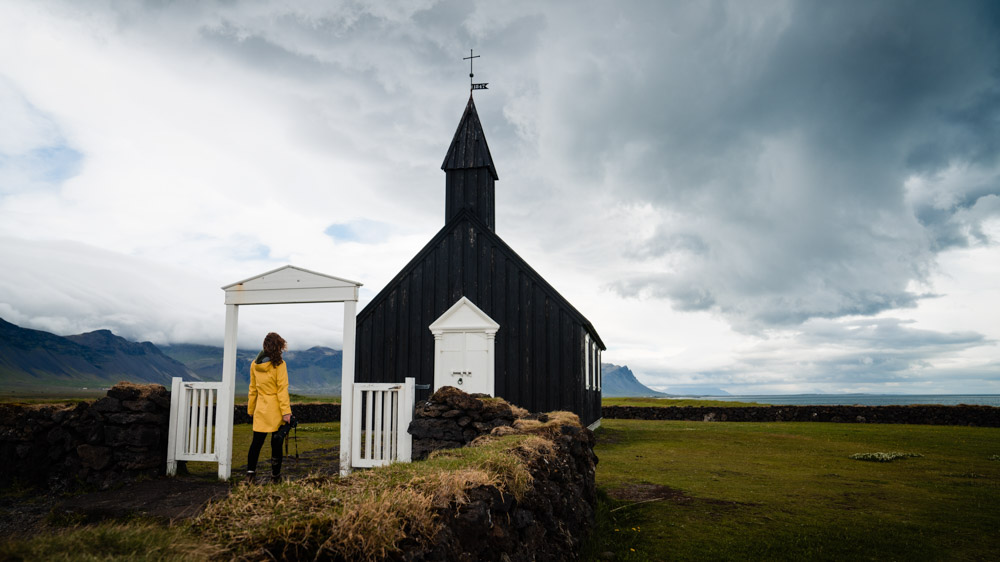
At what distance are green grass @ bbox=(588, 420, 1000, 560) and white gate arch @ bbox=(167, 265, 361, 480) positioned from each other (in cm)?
447

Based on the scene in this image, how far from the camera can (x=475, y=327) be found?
1678 cm

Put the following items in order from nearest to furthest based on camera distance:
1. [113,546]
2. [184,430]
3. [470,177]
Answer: [113,546] < [184,430] < [470,177]

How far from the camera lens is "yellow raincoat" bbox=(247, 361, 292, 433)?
7.69 m

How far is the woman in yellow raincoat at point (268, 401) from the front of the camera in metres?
7.69

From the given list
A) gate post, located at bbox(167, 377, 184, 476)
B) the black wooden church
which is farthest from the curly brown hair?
the black wooden church

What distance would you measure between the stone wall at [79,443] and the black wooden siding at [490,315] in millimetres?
8297

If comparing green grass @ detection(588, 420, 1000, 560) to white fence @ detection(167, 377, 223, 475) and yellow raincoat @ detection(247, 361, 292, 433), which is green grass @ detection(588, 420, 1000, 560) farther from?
white fence @ detection(167, 377, 223, 475)

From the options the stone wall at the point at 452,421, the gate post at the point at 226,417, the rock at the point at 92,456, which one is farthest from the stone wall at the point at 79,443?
→ the stone wall at the point at 452,421

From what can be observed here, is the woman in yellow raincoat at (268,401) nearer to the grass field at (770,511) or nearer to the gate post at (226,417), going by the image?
the gate post at (226,417)

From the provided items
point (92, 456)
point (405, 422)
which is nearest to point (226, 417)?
point (92, 456)

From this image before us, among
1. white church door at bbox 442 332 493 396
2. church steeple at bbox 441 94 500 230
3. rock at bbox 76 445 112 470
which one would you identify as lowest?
rock at bbox 76 445 112 470

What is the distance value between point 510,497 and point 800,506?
6.71m

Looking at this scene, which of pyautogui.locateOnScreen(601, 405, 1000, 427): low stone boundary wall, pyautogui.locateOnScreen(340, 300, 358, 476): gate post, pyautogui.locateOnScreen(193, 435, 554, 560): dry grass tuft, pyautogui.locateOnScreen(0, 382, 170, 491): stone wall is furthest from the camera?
pyautogui.locateOnScreen(601, 405, 1000, 427): low stone boundary wall

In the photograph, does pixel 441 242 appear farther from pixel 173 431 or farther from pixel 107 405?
pixel 107 405
